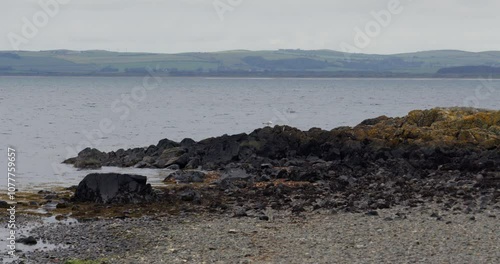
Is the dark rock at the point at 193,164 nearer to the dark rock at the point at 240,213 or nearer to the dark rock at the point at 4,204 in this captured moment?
the dark rock at the point at 4,204

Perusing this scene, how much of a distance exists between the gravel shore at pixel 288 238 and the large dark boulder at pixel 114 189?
8.40ft

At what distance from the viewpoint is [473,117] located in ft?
122

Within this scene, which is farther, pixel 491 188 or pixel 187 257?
pixel 491 188

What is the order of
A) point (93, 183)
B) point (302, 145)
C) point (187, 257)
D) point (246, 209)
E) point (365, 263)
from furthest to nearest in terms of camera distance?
1. point (302, 145)
2. point (93, 183)
3. point (246, 209)
4. point (187, 257)
5. point (365, 263)

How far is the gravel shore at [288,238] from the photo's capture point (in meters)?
17.4

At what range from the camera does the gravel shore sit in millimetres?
17422

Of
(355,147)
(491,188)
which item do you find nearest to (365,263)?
(491,188)

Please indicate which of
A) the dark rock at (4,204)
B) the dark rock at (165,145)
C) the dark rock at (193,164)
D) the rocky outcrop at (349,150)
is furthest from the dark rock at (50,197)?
the dark rock at (165,145)

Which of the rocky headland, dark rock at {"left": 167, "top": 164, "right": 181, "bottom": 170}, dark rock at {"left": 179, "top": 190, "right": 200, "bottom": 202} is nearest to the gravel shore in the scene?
the rocky headland

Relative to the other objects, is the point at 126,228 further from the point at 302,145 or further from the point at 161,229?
the point at 302,145

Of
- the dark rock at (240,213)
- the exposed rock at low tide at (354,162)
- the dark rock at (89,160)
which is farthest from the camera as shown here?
the dark rock at (89,160)

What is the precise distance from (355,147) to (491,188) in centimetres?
885

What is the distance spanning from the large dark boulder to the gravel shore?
101 inches

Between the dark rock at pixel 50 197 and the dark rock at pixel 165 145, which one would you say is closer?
the dark rock at pixel 50 197
